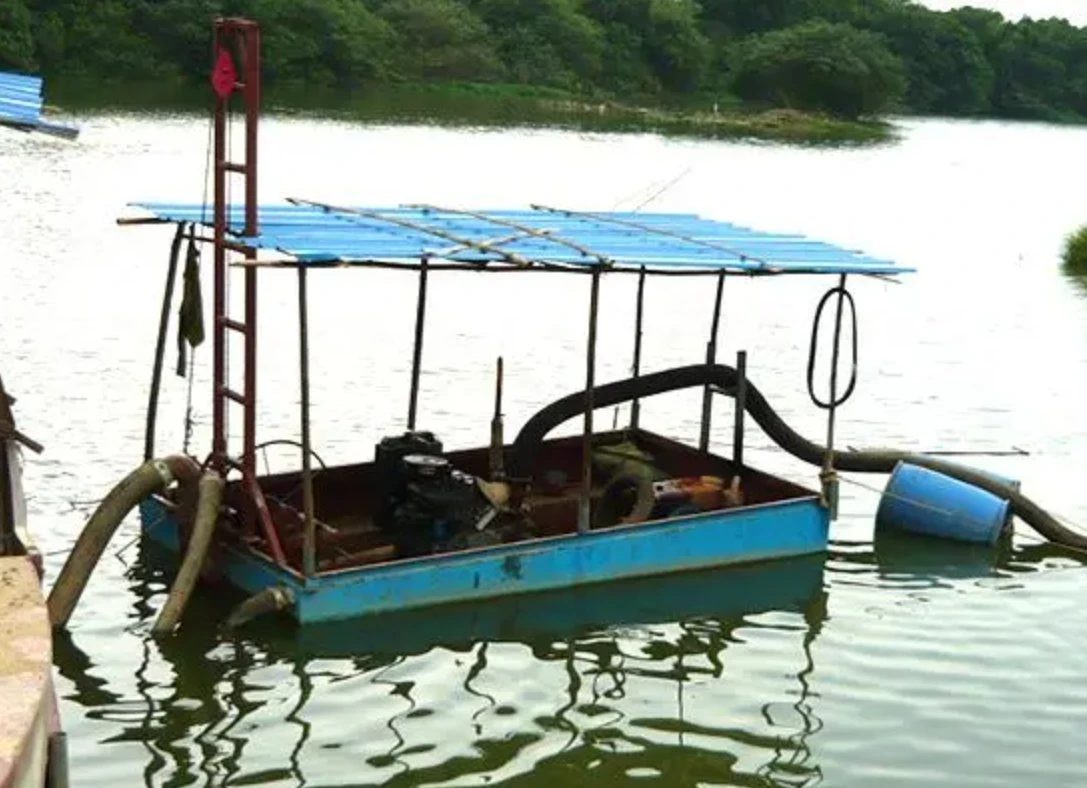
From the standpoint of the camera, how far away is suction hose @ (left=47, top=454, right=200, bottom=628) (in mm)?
11297

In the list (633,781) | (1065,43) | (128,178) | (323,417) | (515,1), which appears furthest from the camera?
(1065,43)

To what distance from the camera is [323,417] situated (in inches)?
711

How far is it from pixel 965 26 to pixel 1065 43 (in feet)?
Answer: 21.3

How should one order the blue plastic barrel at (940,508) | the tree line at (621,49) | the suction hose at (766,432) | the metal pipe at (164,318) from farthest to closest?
1. the tree line at (621,49)
2. the blue plastic barrel at (940,508)
3. the suction hose at (766,432)
4. the metal pipe at (164,318)

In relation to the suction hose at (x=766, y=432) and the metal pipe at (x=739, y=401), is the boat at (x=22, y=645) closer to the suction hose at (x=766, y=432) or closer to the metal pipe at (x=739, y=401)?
the suction hose at (x=766, y=432)

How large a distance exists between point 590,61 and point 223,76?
79.5 meters

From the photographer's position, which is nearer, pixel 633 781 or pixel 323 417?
pixel 633 781

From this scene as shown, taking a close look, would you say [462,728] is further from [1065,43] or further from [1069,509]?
[1065,43]

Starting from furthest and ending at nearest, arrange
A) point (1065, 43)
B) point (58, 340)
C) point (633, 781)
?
1. point (1065, 43)
2. point (58, 340)
3. point (633, 781)

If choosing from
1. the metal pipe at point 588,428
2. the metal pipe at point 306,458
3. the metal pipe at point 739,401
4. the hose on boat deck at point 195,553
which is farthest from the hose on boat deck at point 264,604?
the metal pipe at point 739,401

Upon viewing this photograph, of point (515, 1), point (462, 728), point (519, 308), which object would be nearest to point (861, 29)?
point (515, 1)

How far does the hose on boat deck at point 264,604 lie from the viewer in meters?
11.3

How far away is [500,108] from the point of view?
71.9m

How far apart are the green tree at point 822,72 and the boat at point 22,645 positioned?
8267 cm
